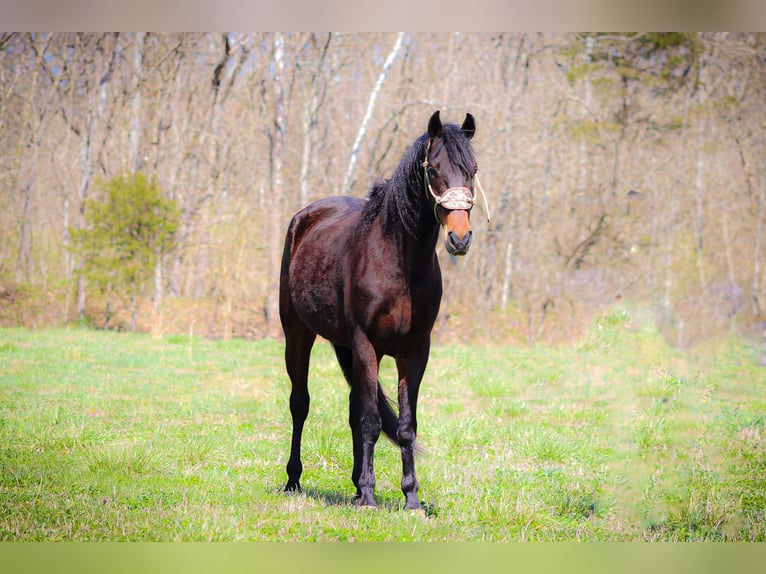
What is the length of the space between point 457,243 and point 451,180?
0.34 metres

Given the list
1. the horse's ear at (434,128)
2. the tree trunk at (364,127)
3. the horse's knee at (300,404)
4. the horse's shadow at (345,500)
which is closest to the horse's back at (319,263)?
the horse's knee at (300,404)

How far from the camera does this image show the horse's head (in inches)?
132

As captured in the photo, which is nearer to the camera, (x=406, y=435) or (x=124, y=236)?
(x=406, y=435)

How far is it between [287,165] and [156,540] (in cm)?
1196

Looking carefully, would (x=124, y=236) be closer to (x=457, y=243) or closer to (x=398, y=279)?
(x=398, y=279)

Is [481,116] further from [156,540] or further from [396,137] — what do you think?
[156,540]

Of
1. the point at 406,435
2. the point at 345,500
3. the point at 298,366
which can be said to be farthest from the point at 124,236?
the point at 406,435

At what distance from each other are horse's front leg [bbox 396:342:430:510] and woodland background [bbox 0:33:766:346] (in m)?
8.79

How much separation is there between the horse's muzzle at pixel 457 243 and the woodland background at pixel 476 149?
9.35m

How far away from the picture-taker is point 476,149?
14.6 m

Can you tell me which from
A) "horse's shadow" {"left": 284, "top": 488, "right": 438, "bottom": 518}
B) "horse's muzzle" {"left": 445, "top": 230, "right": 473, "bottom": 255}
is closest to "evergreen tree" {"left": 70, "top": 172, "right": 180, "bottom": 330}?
"horse's shadow" {"left": 284, "top": 488, "right": 438, "bottom": 518}

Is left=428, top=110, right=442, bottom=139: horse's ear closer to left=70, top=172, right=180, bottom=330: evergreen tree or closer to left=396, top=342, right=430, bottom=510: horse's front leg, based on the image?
left=396, top=342, right=430, bottom=510: horse's front leg

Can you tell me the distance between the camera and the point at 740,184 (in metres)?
14.7
